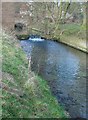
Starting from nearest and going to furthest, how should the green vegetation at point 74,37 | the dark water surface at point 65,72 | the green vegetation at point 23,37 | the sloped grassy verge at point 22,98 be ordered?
the sloped grassy verge at point 22,98
the dark water surface at point 65,72
the green vegetation at point 74,37
the green vegetation at point 23,37

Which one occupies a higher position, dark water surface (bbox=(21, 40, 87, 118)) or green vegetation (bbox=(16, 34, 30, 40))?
green vegetation (bbox=(16, 34, 30, 40))

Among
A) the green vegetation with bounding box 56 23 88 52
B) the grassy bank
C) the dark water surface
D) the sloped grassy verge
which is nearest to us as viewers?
the sloped grassy verge

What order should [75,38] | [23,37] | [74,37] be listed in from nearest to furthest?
1. [75,38]
2. [74,37]
3. [23,37]

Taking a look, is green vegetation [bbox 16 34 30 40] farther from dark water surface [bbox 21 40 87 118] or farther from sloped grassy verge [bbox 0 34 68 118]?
sloped grassy verge [bbox 0 34 68 118]

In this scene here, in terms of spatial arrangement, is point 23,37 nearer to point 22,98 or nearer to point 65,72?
point 65,72

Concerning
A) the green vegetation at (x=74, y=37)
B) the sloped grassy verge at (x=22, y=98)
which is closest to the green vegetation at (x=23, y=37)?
the green vegetation at (x=74, y=37)

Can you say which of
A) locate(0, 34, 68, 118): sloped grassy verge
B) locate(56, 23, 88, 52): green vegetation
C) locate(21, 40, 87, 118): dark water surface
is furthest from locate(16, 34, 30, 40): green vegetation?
locate(0, 34, 68, 118): sloped grassy verge

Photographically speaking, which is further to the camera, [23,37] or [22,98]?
[23,37]

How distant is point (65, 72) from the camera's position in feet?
72.7

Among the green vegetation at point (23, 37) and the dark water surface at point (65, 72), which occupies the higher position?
the green vegetation at point (23, 37)

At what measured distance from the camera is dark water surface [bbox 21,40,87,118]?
15438mm

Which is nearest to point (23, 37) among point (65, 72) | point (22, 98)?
point (65, 72)

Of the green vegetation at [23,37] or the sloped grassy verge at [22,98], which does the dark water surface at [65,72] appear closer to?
the sloped grassy verge at [22,98]

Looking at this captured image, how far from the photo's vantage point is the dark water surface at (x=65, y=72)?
15.4 metres
